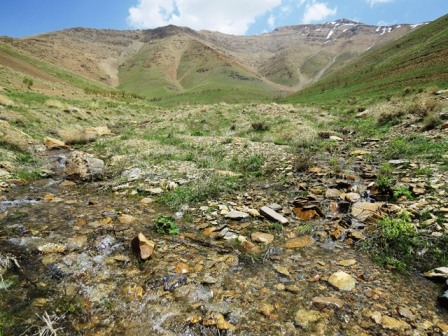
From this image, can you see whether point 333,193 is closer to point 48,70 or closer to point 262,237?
point 262,237

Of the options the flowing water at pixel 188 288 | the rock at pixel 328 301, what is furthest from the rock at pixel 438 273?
the rock at pixel 328 301

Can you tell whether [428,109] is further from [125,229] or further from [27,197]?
[27,197]

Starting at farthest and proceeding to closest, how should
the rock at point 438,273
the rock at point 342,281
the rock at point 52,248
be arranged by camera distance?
the rock at point 52,248 → the rock at point 438,273 → the rock at point 342,281

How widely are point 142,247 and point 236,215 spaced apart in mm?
2602

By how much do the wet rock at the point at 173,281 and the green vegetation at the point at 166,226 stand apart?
5.21 feet

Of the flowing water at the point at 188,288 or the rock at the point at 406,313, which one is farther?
the rock at the point at 406,313

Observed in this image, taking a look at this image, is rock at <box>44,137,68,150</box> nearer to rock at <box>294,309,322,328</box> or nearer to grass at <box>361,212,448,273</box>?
rock at <box>294,309,322,328</box>

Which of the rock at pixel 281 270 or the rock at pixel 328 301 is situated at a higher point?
the rock at pixel 281 270

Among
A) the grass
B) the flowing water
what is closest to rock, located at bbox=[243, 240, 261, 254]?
the flowing water

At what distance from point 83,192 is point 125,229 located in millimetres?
3516

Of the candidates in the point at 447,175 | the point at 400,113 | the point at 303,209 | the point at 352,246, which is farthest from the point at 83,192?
the point at 400,113

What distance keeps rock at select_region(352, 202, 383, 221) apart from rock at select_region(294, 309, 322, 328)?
3430mm

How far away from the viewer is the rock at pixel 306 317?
3.97 meters

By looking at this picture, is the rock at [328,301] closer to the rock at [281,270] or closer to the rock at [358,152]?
the rock at [281,270]
